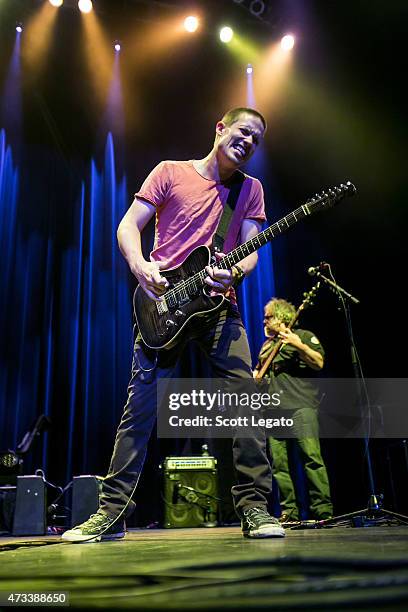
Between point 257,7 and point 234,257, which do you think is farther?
point 257,7

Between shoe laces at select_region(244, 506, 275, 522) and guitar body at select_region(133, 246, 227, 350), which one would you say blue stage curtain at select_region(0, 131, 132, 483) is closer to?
guitar body at select_region(133, 246, 227, 350)

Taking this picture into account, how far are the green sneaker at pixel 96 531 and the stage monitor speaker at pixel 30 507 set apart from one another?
2.49 meters

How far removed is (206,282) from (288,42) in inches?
235

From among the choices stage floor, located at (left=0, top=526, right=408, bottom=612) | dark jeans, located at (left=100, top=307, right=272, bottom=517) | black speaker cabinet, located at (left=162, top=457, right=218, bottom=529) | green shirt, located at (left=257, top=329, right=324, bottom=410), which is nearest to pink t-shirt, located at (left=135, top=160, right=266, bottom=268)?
dark jeans, located at (left=100, top=307, right=272, bottom=517)

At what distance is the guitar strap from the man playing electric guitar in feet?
0.06

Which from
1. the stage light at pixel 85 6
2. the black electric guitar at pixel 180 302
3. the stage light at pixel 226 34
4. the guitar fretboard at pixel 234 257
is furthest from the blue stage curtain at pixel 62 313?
the guitar fretboard at pixel 234 257

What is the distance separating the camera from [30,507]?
173 inches

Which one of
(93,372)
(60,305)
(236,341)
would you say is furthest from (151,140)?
(236,341)

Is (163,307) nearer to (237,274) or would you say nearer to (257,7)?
(237,274)

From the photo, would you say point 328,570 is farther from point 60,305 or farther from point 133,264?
point 60,305

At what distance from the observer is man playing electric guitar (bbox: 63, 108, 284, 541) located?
6.95 ft

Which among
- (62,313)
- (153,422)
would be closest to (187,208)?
(153,422)

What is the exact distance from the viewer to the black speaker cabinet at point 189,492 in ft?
16.4

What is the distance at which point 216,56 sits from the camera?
7402mm
